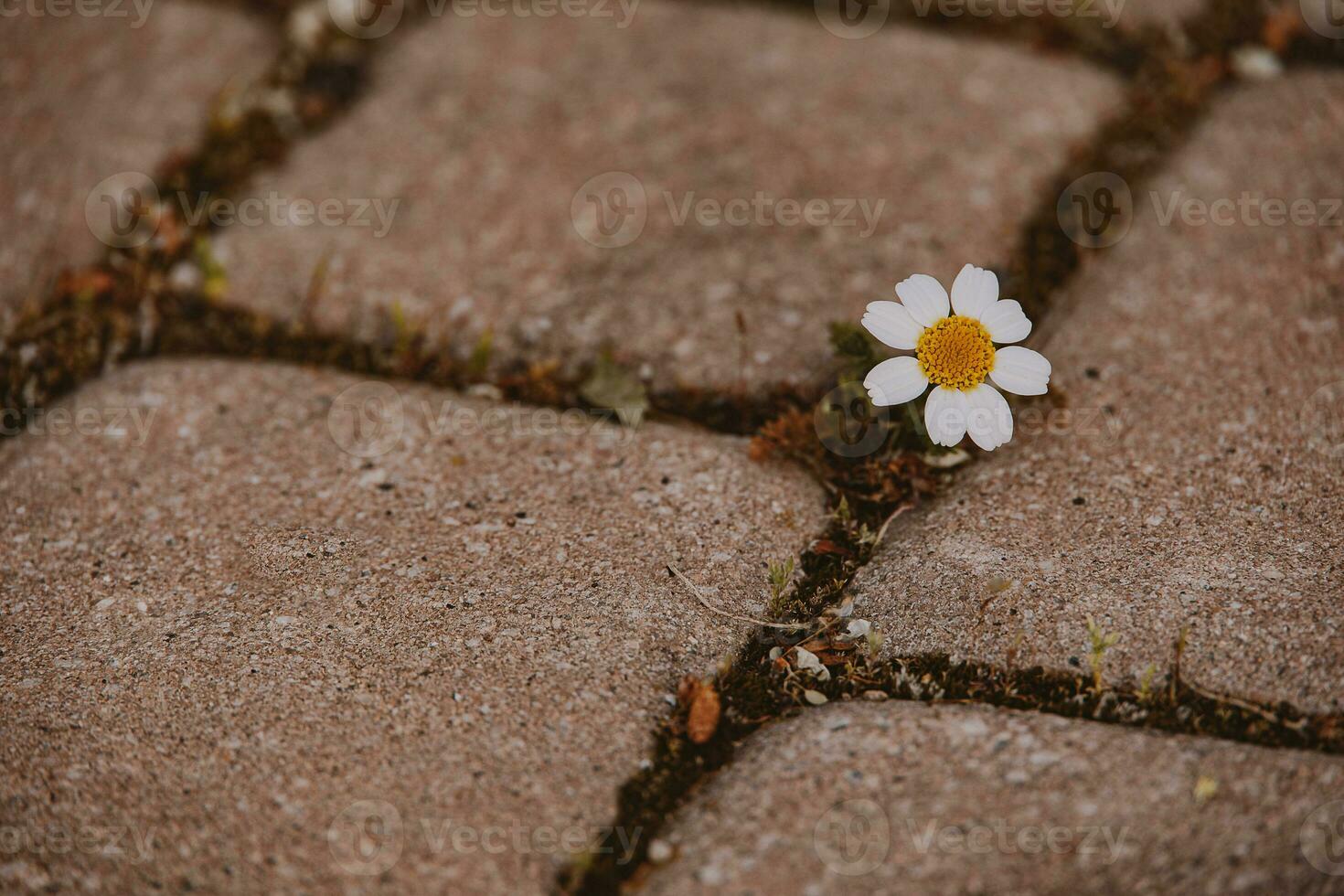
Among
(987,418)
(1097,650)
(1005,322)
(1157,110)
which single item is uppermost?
(1157,110)

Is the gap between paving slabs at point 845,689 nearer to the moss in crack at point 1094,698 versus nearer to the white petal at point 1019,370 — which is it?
the moss in crack at point 1094,698

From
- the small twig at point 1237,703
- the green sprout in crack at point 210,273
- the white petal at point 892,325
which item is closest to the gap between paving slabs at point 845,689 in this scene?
the small twig at point 1237,703

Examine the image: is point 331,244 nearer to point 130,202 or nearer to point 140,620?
point 130,202

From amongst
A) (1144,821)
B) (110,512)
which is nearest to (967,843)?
(1144,821)

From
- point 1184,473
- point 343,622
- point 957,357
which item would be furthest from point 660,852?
point 1184,473

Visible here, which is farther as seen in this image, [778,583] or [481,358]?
[481,358]

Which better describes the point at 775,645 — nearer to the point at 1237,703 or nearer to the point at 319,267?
the point at 1237,703
